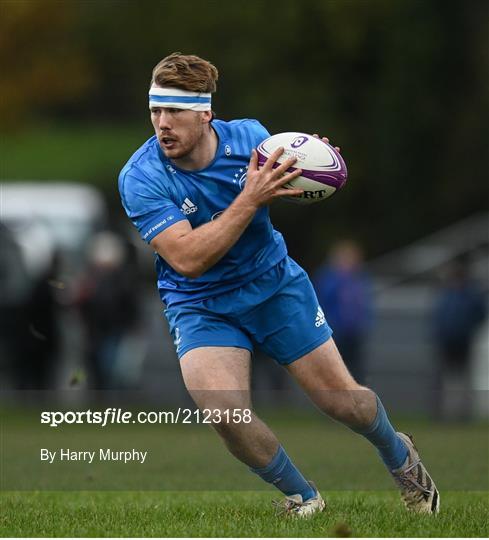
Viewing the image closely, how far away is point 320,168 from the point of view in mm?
7406

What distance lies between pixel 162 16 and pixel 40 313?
21.1ft

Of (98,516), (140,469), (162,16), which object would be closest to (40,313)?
(162,16)

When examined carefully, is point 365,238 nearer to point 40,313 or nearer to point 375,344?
point 375,344

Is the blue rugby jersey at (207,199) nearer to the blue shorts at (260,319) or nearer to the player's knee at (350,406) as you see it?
the blue shorts at (260,319)

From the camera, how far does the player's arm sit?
716 centimetres

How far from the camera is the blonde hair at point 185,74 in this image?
7.40 m

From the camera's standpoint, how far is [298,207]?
22.5 m

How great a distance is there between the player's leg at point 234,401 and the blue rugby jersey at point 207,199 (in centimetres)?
37

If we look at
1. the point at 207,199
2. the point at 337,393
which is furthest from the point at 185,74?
the point at 337,393

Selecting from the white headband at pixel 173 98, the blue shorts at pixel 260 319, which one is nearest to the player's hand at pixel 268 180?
the white headband at pixel 173 98

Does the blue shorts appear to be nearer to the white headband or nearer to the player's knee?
the player's knee

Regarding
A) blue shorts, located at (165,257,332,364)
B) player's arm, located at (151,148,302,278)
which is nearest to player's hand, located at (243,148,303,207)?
player's arm, located at (151,148,302,278)

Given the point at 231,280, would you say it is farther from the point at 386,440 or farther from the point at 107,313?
the point at 107,313

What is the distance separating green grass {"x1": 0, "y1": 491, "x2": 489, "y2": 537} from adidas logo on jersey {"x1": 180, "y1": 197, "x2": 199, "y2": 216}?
5.02ft
